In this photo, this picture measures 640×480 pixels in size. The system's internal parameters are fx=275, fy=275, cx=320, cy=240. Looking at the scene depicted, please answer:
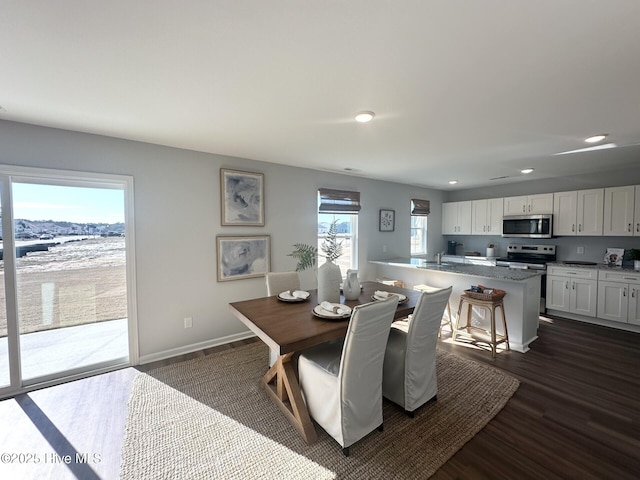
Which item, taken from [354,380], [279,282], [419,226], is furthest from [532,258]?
[354,380]

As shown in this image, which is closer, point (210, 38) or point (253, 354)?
point (210, 38)

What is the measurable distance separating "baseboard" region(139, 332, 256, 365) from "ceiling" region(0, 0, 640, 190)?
233 centimetres

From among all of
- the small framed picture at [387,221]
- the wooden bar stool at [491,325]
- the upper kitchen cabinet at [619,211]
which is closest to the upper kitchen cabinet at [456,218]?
the small framed picture at [387,221]

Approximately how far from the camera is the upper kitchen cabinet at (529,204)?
482 cm

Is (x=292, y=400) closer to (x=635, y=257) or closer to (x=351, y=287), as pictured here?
(x=351, y=287)

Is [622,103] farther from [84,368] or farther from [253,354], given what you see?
[84,368]

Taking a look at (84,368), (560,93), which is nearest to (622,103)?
(560,93)

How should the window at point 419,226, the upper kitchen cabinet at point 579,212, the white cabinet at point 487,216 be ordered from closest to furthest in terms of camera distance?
1. the upper kitchen cabinet at point 579,212
2. the white cabinet at point 487,216
3. the window at point 419,226

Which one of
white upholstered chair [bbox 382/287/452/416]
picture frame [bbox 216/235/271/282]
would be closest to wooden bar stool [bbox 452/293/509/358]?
white upholstered chair [bbox 382/287/452/416]

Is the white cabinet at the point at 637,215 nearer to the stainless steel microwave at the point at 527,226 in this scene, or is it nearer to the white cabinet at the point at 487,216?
the stainless steel microwave at the point at 527,226

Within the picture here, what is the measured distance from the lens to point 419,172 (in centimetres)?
453

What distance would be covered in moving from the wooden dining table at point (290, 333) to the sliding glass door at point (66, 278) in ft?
4.98

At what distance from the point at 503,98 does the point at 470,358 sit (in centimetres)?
260

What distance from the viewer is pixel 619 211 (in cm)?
411
